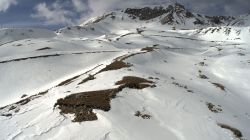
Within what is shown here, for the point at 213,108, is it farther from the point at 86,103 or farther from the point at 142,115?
the point at 86,103

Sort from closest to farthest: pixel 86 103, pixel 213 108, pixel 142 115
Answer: pixel 142 115, pixel 86 103, pixel 213 108

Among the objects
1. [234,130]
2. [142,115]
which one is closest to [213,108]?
[234,130]

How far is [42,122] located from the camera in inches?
856

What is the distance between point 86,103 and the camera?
24.5m

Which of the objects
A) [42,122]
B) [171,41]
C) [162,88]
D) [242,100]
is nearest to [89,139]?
[42,122]

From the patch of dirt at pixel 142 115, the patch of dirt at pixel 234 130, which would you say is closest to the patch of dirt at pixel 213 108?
the patch of dirt at pixel 234 130

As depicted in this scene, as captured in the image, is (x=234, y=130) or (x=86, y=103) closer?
(x=234, y=130)

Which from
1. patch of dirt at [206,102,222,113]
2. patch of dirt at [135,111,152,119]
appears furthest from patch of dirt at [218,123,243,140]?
patch of dirt at [135,111,152,119]

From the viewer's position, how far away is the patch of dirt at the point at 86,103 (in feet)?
73.4

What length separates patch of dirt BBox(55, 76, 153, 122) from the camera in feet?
73.4

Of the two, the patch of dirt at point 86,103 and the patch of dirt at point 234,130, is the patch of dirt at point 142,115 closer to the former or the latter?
the patch of dirt at point 86,103

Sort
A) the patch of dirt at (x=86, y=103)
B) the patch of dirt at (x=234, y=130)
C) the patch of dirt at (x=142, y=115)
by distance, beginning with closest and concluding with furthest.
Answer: the patch of dirt at (x=86, y=103) < the patch of dirt at (x=234, y=130) < the patch of dirt at (x=142, y=115)

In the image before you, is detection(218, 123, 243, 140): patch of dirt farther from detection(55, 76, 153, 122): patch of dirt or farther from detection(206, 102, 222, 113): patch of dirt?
detection(55, 76, 153, 122): patch of dirt

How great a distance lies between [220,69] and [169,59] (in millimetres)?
11932
